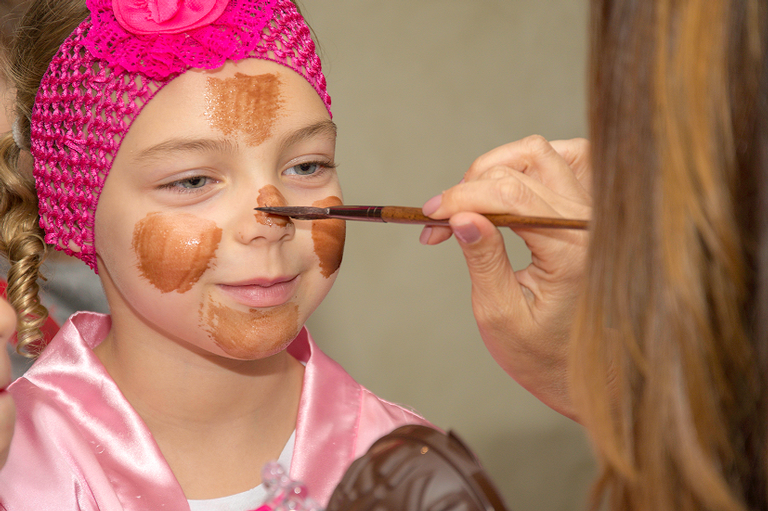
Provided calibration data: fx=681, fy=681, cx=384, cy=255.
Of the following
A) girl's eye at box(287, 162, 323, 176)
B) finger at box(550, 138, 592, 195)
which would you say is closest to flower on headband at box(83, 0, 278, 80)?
girl's eye at box(287, 162, 323, 176)

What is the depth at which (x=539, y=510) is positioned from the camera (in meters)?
1.57

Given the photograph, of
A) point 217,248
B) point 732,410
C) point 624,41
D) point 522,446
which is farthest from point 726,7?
point 522,446

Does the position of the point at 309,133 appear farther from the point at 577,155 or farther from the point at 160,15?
the point at 577,155

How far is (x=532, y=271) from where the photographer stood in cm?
66

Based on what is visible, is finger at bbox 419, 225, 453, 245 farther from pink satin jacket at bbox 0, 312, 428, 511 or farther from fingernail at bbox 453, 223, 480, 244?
pink satin jacket at bbox 0, 312, 428, 511

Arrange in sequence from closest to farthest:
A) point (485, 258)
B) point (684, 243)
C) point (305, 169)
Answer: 1. point (684, 243)
2. point (485, 258)
3. point (305, 169)

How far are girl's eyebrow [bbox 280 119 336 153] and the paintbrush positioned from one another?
74 mm

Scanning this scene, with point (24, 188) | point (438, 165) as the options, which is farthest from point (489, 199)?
point (438, 165)

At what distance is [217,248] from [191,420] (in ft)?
0.68

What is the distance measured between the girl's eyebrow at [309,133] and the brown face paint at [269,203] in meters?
0.05

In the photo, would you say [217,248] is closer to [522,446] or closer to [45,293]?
[45,293]

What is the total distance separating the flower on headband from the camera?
0.63 metres

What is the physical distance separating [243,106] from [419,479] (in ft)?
1.27

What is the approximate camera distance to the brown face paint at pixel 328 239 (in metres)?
0.69
